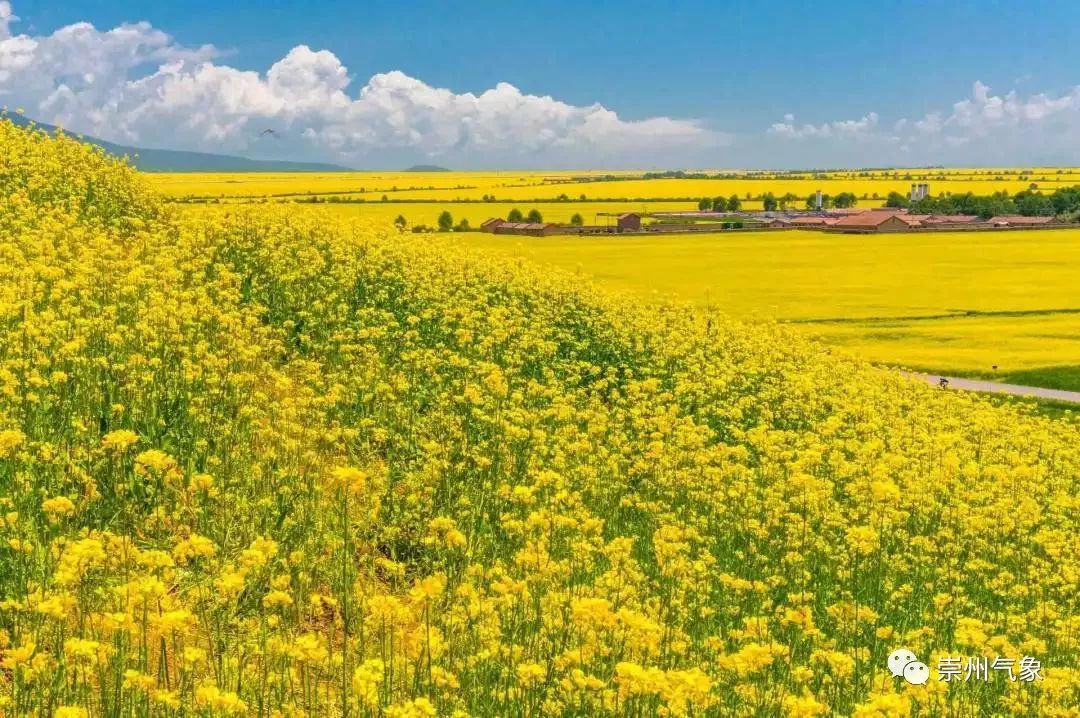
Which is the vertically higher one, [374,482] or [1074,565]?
[374,482]

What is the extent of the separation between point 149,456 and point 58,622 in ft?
3.60

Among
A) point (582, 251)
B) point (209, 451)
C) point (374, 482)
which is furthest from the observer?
point (582, 251)

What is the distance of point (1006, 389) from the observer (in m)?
29.1

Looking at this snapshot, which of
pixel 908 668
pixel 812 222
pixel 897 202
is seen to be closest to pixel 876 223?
pixel 812 222

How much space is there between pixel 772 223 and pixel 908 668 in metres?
103

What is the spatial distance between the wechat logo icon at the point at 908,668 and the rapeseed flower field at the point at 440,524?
0.17 m

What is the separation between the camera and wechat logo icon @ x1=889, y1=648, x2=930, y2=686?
21.6ft

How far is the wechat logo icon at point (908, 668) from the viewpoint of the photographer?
21.6 feet

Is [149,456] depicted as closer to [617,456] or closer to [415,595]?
[415,595]

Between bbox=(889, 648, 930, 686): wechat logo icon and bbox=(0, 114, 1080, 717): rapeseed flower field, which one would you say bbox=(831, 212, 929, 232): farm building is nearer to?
bbox=(0, 114, 1080, 717): rapeseed flower field

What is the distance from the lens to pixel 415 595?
520cm

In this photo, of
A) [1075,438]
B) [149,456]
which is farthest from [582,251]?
[149,456]

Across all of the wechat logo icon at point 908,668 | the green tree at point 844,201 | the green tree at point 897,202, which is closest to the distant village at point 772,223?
the green tree at point 897,202

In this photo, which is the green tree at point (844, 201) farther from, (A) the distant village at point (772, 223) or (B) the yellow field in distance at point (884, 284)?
(B) the yellow field in distance at point (884, 284)
